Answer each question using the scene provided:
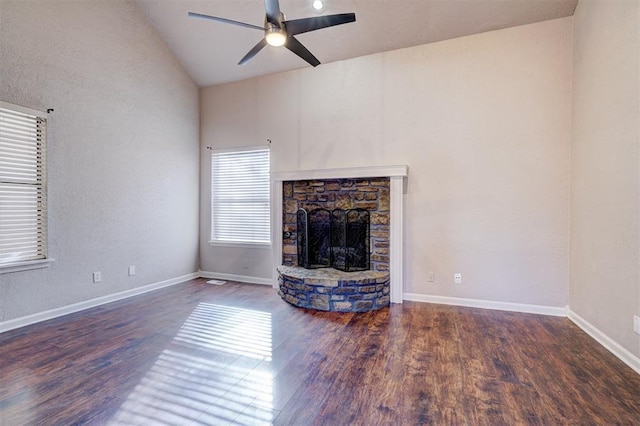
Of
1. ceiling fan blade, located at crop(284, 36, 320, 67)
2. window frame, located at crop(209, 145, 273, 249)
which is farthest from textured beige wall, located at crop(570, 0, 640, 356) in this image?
window frame, located at crop(209, 145, 273, 249)

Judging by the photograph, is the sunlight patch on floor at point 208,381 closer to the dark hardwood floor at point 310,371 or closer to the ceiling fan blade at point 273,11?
the dark hardwood floor at point 310,371

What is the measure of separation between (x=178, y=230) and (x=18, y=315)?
7.31 ft

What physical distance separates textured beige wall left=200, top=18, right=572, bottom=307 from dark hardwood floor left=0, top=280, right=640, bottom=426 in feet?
1.97

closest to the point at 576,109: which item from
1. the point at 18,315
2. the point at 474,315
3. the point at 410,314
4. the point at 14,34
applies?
the point at 474,315

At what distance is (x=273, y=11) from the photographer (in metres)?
2.54

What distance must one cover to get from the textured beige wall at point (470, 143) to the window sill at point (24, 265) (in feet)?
11.0

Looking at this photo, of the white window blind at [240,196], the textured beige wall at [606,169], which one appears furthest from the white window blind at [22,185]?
the textured beige wall at [606,169]

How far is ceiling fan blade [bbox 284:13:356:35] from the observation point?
2.62 m

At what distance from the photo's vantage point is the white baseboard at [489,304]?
366 cm

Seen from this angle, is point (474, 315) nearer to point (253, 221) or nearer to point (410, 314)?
point (410, 314)

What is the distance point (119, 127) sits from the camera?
4203 mm

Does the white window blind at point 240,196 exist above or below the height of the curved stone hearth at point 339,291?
above

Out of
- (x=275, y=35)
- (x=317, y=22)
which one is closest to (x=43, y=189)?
(x=275, y=35)

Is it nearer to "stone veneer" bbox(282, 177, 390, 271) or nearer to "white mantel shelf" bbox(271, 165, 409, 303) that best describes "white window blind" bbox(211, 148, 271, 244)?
"stone veneer" bbox(282, 177, 390, 271)
